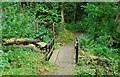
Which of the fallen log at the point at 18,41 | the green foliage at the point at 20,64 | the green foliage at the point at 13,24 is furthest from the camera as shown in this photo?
the green foliage at the point at 13,24

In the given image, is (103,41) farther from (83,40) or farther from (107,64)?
(107,64)

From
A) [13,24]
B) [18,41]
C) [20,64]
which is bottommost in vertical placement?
[18,41]

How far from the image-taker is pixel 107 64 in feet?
17.9

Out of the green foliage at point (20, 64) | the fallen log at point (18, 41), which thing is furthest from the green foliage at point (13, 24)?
the green foliage at point (20, 64)

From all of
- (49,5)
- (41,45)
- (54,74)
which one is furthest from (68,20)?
(54,74)

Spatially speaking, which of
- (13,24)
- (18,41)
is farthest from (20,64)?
(13,24)

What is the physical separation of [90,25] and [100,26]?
66 centimetres

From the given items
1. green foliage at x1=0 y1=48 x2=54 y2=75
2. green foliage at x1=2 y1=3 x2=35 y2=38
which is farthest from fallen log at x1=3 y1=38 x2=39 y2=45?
green foliage at x1=0 y1=48 x2=54 y2=75

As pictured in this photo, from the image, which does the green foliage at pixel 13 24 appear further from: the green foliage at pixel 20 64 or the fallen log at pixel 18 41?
the green foliage at pixel 20 64

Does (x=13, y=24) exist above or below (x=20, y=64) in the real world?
above

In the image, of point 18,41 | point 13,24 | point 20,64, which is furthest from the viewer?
point 13,24

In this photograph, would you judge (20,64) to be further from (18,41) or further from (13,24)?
(13,24)

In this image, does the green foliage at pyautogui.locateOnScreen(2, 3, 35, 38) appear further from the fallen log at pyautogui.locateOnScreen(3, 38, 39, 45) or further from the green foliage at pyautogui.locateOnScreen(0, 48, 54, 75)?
the green foliage at pyautogui.locateOnScreen(0, 48, 54, 75)

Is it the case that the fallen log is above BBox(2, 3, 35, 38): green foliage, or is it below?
below
